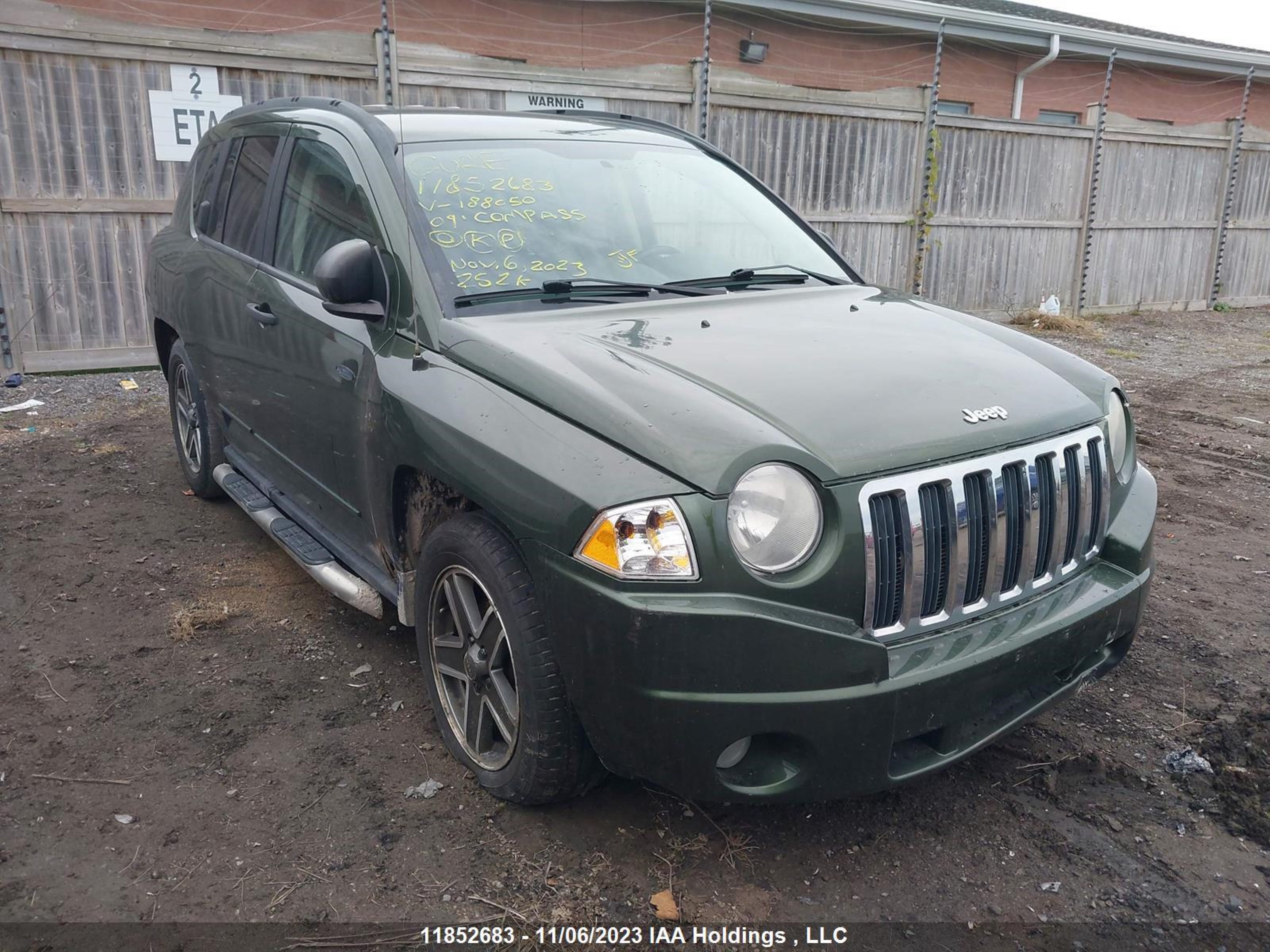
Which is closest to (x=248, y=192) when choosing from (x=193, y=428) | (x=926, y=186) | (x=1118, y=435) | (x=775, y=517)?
(x=193, y=428)

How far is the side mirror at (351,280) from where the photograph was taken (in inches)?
118

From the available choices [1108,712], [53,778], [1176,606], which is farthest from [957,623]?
[53,778]

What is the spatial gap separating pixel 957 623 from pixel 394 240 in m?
2.05

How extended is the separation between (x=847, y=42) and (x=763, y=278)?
12.2 meters

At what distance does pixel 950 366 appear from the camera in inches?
113

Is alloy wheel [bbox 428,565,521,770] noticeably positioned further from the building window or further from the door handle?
the building window

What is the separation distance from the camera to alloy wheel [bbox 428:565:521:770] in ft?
9.00

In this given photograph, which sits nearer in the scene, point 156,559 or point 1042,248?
point 156,559

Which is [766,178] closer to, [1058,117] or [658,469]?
[1058,117]

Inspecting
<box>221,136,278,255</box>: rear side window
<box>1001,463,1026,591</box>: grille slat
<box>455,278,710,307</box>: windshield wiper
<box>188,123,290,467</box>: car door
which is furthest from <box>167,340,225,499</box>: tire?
<box>1001,463,1026,591</box>: grille slat

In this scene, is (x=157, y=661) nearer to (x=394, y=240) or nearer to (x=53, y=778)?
(x=53, y=778)

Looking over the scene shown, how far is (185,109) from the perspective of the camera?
8.29 m

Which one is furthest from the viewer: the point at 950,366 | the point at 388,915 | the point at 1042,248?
the point at 1042,248

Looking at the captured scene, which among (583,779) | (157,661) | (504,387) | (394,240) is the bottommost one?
(157,661)
